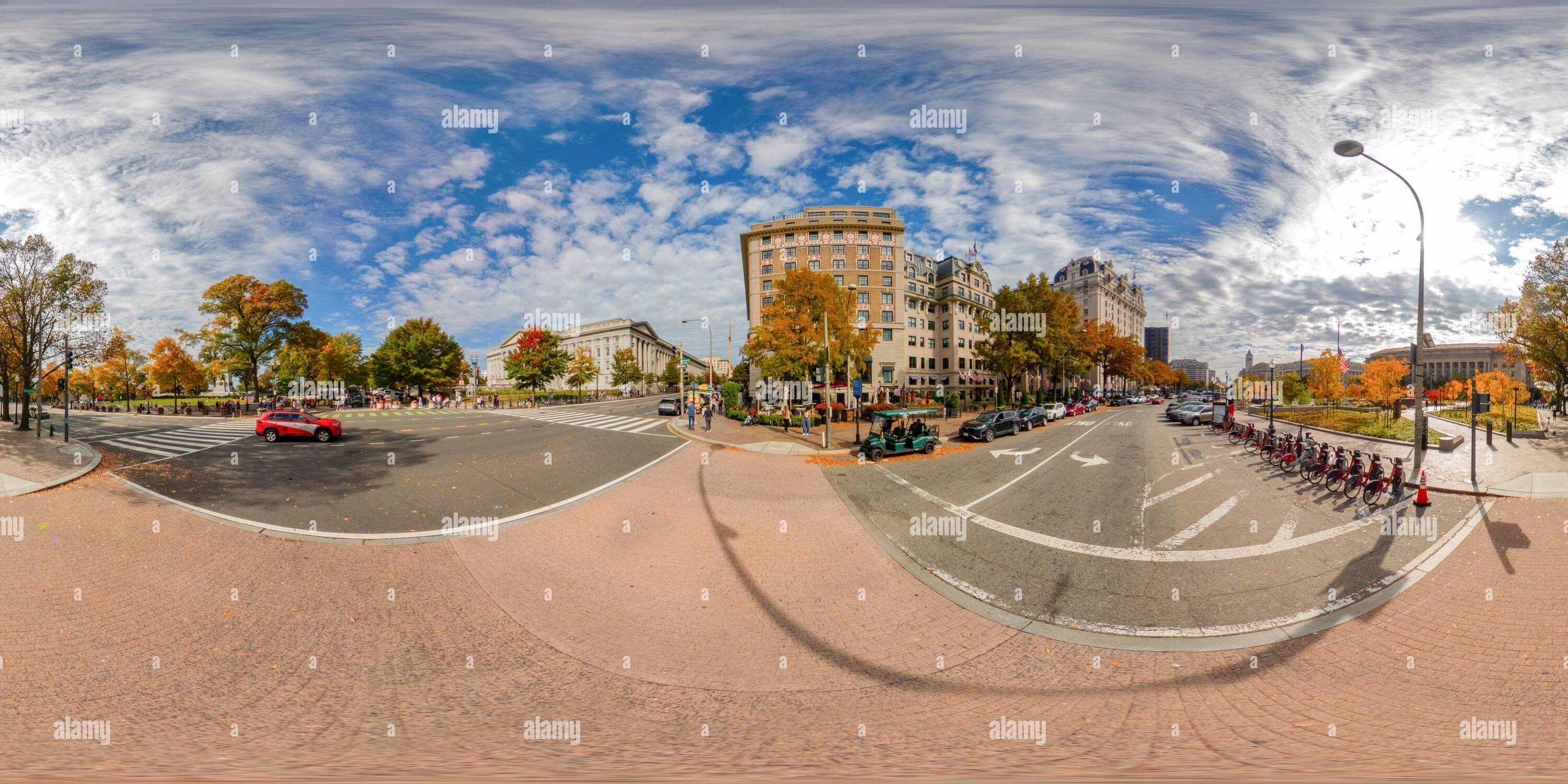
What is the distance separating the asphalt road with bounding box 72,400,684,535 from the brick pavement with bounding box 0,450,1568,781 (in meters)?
1.99

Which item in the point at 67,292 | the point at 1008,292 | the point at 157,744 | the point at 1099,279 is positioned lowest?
the point at 157,744

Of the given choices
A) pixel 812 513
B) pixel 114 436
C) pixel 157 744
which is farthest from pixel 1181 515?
pixel 114 436

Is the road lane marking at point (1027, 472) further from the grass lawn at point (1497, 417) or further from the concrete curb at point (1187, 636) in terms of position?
the grass lawn at point (1497, 417)

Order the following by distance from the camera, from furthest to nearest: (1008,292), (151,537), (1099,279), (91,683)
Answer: (1099,279) < (1008,292) < (151,537) < (91,683)

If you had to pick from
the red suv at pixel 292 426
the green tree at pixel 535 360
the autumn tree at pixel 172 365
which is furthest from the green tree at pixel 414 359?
the red suv at pixel 292 426

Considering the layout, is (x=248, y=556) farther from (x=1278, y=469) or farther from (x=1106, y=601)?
(x=1278, y=469)

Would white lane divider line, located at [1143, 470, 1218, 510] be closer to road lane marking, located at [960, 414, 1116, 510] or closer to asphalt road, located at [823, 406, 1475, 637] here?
asphalt road, located at [823, 406, 1475, 637]

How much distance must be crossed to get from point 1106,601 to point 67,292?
26.8m

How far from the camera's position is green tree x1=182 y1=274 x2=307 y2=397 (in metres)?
24.4

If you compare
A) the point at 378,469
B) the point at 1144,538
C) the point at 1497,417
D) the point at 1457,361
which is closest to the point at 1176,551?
the point at 1144,538

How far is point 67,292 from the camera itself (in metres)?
14.5

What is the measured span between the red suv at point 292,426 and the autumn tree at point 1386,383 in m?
44.6

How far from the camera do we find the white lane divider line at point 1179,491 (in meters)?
8.98

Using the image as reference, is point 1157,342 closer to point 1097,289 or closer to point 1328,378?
point 1097,289
